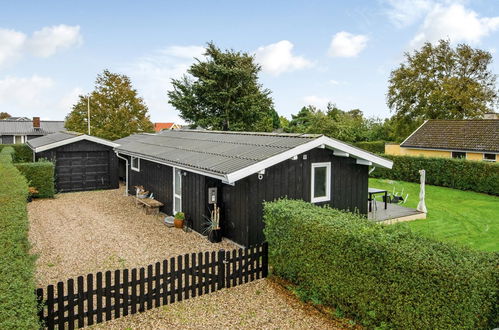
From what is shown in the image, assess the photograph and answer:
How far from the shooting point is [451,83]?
137ft

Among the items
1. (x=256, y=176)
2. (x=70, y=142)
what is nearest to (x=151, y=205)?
(x=256, y=176)

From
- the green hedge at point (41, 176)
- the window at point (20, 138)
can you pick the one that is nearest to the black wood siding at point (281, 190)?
the green hedge at point (41, 176)

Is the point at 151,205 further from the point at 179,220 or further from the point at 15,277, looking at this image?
the point at 15,277

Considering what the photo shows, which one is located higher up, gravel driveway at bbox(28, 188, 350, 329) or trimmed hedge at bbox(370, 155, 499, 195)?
trimmed hedge at bbox(370, 155, 499, 195)

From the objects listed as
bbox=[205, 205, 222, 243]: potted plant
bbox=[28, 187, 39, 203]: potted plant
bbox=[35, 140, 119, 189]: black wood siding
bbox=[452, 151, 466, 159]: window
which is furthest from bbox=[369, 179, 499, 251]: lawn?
bbox=[28, 187, 39, 203]: potted plant

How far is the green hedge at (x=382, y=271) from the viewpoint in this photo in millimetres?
4992

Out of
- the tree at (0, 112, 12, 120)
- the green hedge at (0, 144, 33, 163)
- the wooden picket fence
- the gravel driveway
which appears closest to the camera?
the wooden picket fence

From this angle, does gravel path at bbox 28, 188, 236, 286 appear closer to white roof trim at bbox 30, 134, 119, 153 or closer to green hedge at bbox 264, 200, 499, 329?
green hedge at bbox 264, 200, 499, 329

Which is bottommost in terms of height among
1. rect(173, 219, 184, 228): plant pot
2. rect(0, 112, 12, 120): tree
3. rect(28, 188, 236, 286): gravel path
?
rect(28, 188, 236, 286): gravel path

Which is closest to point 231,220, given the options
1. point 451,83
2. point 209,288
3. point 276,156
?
point 276,156

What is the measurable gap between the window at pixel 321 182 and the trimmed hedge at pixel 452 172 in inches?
542

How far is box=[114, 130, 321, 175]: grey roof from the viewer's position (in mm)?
10398

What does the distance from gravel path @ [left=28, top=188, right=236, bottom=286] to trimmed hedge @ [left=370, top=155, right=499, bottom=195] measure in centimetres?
1705

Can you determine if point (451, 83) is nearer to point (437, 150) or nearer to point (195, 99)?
point (437, 150)
